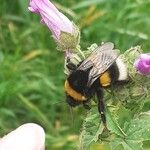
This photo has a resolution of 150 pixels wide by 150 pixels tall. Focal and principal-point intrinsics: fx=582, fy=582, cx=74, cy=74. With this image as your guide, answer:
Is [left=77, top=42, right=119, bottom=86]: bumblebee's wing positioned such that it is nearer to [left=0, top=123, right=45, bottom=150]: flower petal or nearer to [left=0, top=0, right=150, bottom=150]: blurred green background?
[left=0, top=123, right=45, bottom=150]: flower petal

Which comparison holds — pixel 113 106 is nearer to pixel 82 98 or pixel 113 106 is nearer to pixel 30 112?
pixel 82 98

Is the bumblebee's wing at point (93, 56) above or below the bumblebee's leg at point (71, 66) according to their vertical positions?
above

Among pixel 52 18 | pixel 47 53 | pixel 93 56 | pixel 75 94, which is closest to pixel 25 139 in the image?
pixel 75 94

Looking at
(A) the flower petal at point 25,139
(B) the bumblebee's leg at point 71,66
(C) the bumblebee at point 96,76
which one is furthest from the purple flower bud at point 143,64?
(A) the flower petal at point 25,139

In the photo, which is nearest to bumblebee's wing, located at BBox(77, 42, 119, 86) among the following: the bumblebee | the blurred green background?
the bumblebee

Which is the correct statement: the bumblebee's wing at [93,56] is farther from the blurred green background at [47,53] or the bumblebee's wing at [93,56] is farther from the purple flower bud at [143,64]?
the blurred green background at [47,53]

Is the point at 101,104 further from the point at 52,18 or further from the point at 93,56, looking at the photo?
the point at 52,18

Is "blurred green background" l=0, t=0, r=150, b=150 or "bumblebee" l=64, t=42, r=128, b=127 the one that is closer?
"bumblebee" l=64, t=42, r=128, b=127
